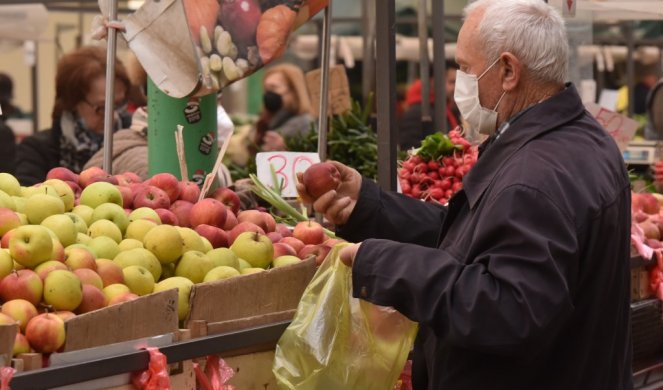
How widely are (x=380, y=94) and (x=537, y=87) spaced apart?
136 cm

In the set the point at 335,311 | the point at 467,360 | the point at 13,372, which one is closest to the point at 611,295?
the point at 467,360

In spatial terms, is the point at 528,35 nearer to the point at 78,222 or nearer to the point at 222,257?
the point at 222,257

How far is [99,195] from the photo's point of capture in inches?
138

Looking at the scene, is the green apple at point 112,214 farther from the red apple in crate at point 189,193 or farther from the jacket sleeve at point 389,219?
the jacket sleeve at point 389,219

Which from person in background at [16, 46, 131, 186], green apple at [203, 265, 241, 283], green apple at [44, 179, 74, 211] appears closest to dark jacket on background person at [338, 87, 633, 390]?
green apple at [203, 265, 241, 283]

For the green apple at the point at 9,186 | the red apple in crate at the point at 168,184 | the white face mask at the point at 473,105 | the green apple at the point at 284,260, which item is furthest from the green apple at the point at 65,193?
the white face mask at the point at 473,105

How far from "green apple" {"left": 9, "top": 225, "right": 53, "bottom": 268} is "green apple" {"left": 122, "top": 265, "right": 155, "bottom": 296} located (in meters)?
0.24

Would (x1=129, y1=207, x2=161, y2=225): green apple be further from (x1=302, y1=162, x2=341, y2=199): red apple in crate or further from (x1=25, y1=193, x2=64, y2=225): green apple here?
(x1=302, y1=162, x2=341, y2=199): red apple in crate

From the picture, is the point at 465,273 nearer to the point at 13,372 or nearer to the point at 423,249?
the point at 423,249

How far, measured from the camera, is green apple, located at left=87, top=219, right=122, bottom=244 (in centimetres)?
326

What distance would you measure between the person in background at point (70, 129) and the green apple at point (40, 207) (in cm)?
381

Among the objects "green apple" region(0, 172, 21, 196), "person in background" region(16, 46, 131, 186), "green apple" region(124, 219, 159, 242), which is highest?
"green apple" region(0, 172, 21, 196)

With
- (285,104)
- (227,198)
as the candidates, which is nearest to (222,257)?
(227,198)

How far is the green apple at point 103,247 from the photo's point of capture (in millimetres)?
3148
